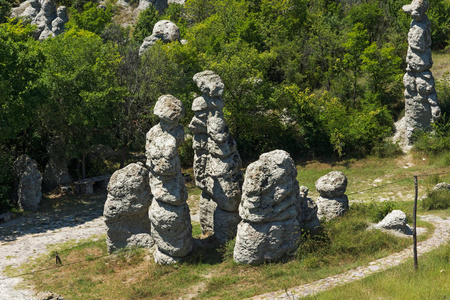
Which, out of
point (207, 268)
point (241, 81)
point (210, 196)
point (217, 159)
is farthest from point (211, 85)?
point (241, 81)

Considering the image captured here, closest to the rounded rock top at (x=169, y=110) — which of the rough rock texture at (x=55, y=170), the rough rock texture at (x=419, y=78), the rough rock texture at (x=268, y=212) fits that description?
the rough rock texture at (x=268, y=212)

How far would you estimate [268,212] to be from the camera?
18.5 meters

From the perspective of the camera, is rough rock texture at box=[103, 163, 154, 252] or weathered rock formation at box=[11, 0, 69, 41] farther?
weathered rock formation at box=[11, 0, 69, 41]

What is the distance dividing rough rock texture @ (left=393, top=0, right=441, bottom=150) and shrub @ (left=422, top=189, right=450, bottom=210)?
28.0 ft

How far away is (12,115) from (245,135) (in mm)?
14291

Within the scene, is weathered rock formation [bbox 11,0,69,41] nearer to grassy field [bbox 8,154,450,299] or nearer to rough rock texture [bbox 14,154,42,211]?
rough rock texture [bbox 14,154,42,211]

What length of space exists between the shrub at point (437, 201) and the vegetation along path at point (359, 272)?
3743 mm

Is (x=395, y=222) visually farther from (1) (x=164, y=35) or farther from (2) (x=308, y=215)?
(1) (x=164, y=35)

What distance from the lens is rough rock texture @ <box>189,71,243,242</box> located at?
66.8ft

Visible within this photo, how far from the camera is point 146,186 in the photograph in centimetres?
2086

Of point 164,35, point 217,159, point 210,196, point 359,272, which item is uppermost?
point 164,35

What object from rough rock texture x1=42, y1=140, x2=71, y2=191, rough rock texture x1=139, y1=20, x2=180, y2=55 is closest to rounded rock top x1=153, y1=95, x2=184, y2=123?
rough rock texture x1=42, y1=140, x2=71, y2=191

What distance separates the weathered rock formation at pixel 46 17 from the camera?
50.7 meters

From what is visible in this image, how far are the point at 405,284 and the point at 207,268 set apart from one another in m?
6.74
